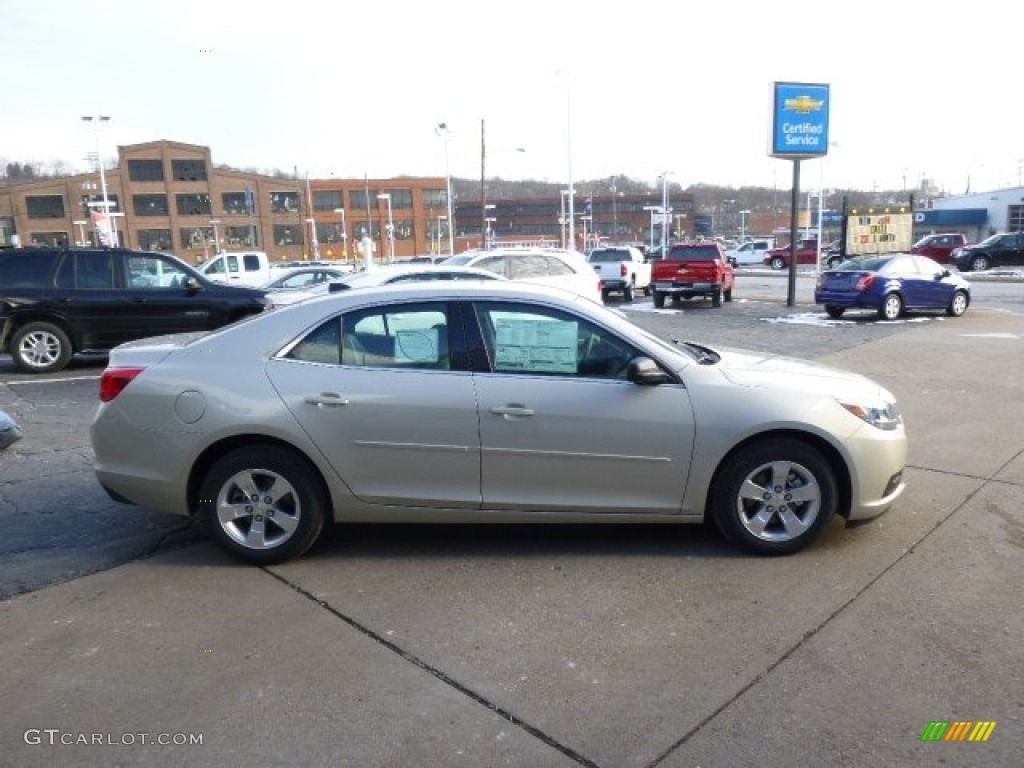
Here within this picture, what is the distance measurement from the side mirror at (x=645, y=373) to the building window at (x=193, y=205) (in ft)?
313

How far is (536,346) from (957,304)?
17.1m

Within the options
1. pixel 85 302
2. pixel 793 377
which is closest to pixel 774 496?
pixel 793 377

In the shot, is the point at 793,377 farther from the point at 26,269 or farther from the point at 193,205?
the point at 193,205

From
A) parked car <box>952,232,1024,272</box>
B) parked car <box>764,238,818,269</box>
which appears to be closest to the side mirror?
parked car <box>952,232,1024,272</box>

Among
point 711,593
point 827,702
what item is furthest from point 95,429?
point 827,702

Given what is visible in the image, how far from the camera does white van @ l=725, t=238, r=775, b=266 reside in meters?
55.1

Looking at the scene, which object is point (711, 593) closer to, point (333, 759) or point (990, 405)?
point (333, 759)

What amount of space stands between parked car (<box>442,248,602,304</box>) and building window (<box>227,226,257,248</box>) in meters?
81.4

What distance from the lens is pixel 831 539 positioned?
464cm

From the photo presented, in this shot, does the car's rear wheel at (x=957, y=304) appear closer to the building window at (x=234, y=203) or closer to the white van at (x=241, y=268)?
the white van at (x=241, y=268)

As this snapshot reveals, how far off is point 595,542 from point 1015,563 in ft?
7.52

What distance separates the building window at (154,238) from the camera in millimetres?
88562

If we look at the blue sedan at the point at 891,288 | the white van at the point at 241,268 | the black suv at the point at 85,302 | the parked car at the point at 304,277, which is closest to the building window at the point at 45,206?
the white van at the point at 241,268

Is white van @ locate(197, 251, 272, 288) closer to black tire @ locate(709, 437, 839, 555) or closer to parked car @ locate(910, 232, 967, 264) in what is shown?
black tire @ locate(709, 437, 839, 555)
